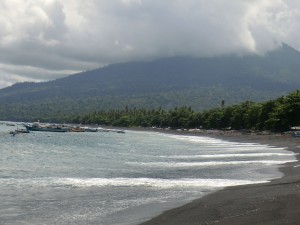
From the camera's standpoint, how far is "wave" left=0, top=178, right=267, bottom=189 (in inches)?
1112

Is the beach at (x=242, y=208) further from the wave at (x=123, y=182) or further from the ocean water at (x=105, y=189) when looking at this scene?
the wave at (x=123, y=182)

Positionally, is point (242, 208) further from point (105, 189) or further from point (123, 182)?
point (123, 182)

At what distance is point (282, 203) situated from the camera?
63.8 feet

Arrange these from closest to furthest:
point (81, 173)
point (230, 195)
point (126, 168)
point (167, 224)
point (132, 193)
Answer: point (167, 224)
point (230, 195)
point (132, 193)
point (81, 173)
point (126, 168)

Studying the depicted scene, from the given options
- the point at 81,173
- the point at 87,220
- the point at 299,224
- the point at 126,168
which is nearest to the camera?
the point at 299,224

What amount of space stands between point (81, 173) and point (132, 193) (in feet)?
38.1

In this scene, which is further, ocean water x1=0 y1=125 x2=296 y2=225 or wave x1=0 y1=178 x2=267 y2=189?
wave x1=0 y1=178 x2=267 y2=189

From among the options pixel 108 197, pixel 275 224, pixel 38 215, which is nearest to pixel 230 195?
pixel 108 197

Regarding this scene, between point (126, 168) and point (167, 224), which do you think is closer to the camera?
point (167, 224)

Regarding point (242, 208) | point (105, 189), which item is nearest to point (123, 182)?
point (105, 189)

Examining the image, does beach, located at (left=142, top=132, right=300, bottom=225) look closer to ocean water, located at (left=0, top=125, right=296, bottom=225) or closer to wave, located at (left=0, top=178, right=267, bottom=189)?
ocean water, located at (left=0, top=125, right=296, bottom=225)

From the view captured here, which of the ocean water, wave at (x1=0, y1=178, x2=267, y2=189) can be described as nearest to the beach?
the ocean water

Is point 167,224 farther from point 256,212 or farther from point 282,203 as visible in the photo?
point 282,203

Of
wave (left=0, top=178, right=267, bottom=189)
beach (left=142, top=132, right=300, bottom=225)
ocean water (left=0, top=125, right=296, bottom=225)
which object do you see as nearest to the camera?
beach (left=142, top=132, right=300, bottom=225)
